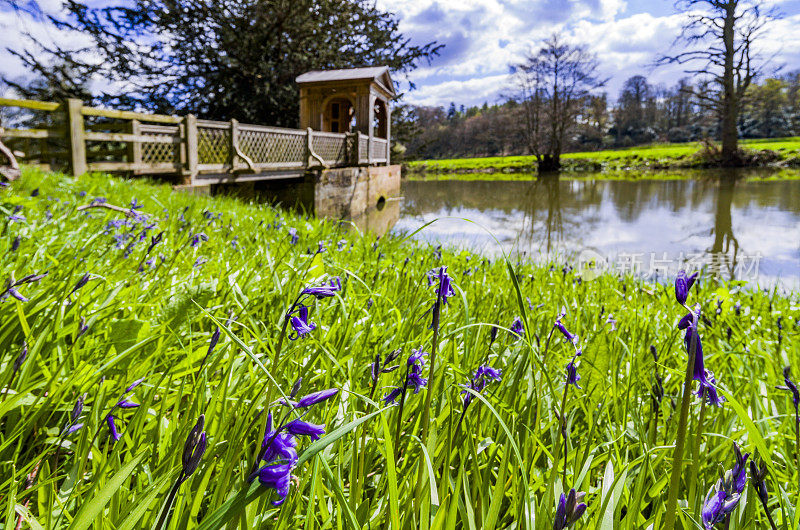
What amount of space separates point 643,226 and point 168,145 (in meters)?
12.8

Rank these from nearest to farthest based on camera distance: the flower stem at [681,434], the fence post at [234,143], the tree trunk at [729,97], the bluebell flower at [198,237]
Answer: the flower stem at [681,434] < the bluebell flower at [198,237] < the fence post at [234,143] < the tree trunk at [729,97]

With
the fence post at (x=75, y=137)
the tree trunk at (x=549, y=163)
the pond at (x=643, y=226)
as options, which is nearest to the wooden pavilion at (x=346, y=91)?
the pond at (x=643, y=226)

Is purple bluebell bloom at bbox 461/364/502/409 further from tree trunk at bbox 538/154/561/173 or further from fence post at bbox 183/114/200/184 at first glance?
tree trunk at bbox 538/154/561/173

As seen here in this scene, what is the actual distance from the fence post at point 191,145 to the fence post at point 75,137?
2.05 m

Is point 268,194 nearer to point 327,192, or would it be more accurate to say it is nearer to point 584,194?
point 327,192

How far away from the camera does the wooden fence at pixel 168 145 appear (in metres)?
8.48

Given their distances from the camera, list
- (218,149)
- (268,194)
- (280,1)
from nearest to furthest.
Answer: (218,149)
(268,194)
(280,1)

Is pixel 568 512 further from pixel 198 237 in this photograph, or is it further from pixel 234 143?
pixel 234 143

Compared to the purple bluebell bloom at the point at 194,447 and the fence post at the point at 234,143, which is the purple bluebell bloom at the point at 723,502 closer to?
the purple bluebell bloom at the point at 194,447

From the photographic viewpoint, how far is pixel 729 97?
96.5 ft

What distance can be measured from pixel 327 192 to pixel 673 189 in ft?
57.8

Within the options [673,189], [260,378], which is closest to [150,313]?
[260,378]

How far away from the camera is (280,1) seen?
19.1 metres

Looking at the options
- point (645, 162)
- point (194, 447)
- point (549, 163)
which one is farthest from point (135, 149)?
point (645, 162)
